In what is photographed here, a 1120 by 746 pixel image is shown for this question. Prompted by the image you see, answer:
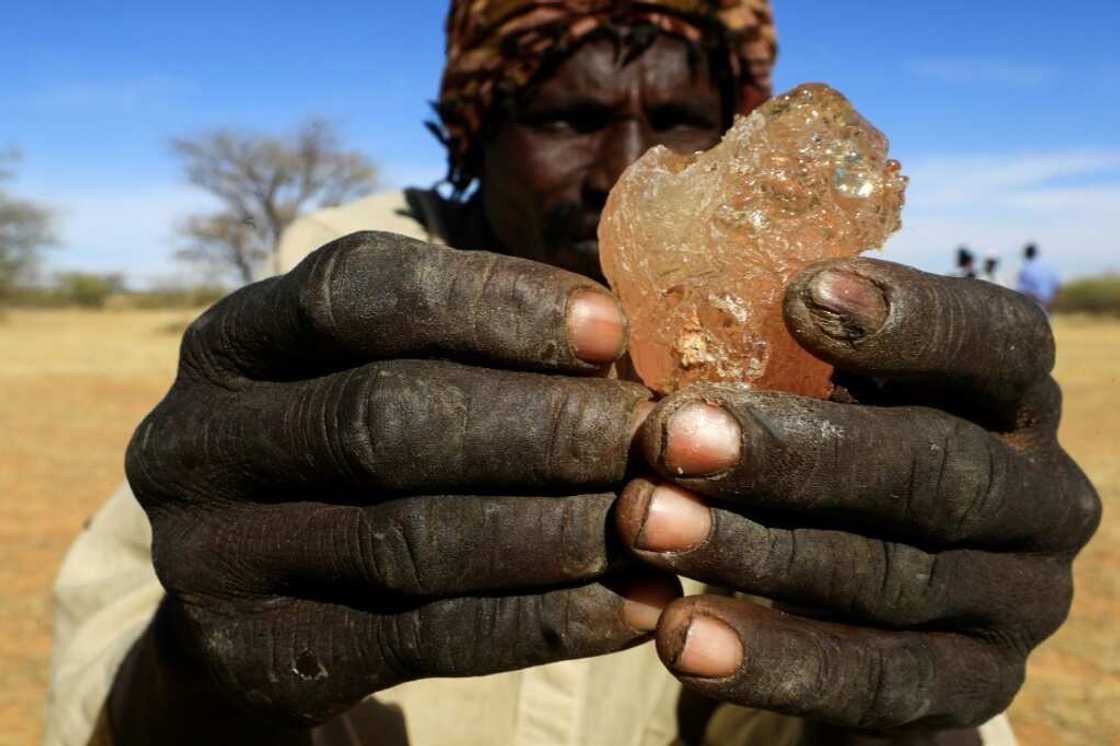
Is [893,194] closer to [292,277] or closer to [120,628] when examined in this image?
[292,277]

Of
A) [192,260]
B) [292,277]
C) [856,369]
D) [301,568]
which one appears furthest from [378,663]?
[192,260]

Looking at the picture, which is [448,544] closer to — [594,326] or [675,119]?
[594,326]

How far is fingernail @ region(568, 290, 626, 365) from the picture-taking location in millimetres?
1169

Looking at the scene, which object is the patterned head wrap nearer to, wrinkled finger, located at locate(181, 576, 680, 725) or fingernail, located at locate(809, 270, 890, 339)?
fingernail, located at locate(809, 270, 890, 339)

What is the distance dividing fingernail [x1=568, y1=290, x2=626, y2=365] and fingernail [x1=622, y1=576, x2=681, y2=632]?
309mm

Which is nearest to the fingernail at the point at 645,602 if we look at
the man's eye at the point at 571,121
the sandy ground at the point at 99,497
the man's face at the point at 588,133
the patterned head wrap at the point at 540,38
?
the man's face at the point at 588,133

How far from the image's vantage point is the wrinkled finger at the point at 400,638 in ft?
4.03

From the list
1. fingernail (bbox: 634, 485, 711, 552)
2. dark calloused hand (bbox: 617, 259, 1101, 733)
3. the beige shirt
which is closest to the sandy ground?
the beige shirt

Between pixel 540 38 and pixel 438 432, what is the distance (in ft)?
5.71

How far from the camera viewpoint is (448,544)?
1.17 meters

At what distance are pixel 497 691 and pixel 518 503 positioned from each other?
134 centimetres

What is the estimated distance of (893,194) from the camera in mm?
1439

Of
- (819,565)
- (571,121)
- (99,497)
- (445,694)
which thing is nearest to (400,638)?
(819,565)

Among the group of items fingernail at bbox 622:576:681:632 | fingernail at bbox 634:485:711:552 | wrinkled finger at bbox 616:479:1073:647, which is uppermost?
fingernail at bbox 634:485:711:552
